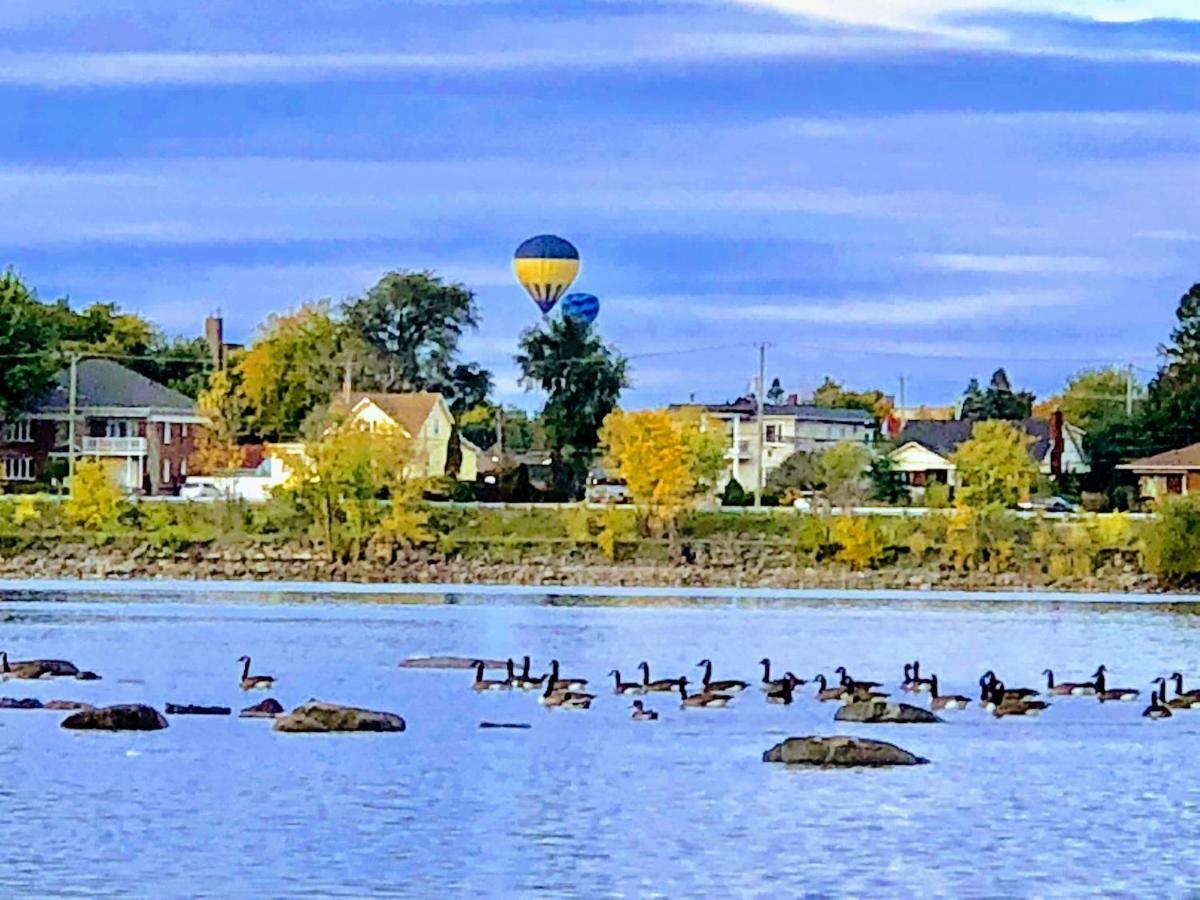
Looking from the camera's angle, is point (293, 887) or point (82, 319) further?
point (82, 319)

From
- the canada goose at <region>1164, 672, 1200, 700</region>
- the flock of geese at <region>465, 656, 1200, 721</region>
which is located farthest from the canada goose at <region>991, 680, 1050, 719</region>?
the canada goose at <region>1164, 672, 1200, 700</region>

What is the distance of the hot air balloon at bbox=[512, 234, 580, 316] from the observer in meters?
131

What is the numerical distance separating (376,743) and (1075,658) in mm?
26546

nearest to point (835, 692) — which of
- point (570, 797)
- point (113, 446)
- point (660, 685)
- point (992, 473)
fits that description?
point (660, 685)

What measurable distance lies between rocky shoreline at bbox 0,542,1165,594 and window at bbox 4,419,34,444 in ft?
57.0

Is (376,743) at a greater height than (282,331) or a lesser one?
lesser

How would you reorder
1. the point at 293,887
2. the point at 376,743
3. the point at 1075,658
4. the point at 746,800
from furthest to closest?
1. the point at 1075,658
2. the point at 376,743
3. the point at 746,800
4. the point at 293,887

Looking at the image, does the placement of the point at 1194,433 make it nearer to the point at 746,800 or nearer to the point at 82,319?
the point at 82,319

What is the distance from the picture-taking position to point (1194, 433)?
125250 millimetres

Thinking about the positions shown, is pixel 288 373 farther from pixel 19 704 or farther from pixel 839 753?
pixel 839 753

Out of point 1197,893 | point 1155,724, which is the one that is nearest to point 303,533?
point 1155,724

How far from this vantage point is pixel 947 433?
6309 inches

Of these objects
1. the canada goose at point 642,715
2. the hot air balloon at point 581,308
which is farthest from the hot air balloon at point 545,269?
the canada goose at point 642,715

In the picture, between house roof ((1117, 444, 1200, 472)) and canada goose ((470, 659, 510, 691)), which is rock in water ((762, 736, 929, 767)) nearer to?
canada goose ((470, 659, 510, 691))
